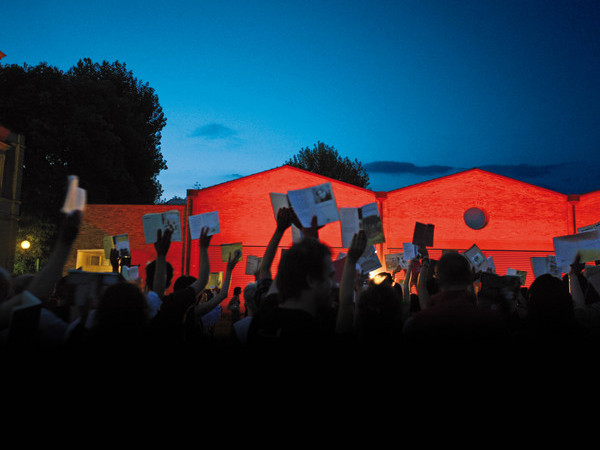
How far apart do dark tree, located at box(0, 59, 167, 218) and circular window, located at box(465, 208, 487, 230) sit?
2458cm

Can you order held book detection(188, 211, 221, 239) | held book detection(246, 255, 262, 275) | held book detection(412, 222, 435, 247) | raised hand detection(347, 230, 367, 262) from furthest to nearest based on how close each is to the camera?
held book detection(246, 255, 262, 275)
held book detection(412, 222, 435, 247)
held book detection(188, 211, 221, 239)
raised hand detection(347, 230, 367, 262)

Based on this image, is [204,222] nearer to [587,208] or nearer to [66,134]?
[587,208]

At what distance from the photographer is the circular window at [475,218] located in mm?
27000

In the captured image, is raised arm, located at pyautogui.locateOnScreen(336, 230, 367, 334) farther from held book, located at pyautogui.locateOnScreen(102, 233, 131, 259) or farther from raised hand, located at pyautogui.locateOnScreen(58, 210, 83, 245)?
held book, located at pyautogui.locateOnScreen(102, 233, 131, 259)

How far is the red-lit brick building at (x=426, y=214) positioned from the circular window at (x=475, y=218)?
0.06 meters

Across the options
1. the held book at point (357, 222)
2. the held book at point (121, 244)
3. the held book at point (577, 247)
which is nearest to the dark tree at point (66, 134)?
the held book at point (121, 244)

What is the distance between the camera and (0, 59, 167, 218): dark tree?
30.8 meters

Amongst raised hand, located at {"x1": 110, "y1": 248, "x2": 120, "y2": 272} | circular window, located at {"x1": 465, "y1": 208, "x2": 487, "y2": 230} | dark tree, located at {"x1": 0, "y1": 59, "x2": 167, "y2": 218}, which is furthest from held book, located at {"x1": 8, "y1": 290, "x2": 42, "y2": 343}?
dark tree, located at {"x1": 0, "y1": 59, "x2": 167, "y2": 218}

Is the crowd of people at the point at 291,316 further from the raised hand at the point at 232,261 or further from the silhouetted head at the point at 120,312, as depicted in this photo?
the raised hand at the point at 232,261

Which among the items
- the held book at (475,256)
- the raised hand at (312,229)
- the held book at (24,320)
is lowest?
the held book at (24,320)

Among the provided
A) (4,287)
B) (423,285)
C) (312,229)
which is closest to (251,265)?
(423,285)

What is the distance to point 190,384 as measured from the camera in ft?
5.75

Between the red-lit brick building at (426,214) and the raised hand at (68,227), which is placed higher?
the red-lit brick building at (426,214)

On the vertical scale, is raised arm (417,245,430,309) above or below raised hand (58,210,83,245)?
below
